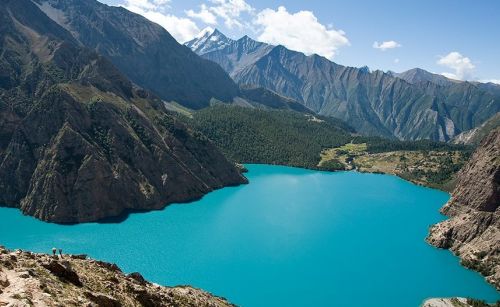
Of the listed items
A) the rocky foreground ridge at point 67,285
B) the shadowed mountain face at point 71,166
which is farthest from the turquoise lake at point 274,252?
the rocky foreground ridge at point 67,285

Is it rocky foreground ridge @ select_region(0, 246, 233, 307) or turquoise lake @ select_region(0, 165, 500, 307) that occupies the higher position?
rocky foreground ridge @ select_region(0, 246, 233, 307)


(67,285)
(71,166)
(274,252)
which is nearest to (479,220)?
(274,252)

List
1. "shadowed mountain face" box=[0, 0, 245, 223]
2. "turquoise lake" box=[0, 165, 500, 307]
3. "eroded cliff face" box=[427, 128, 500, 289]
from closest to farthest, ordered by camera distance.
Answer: "turquoise lake" box=[0, 165, 500, 307]
"eroded cliff face" box=[427, 128, 500, 289]
"shadowed mountain face" box=[0, 0, 245, 223]

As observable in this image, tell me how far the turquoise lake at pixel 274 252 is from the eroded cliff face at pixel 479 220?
13.8 feet

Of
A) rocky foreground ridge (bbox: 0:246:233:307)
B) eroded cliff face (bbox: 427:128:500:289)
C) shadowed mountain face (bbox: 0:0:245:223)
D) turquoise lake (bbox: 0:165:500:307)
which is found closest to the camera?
rocky foreground ridge (bbox: 0:246:233:307)

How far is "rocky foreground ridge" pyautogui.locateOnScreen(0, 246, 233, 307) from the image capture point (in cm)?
3769

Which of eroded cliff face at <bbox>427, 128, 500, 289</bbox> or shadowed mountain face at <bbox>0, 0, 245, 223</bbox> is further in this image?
shadowed mountain face at <bbox>0, 0, 245, 223</bbox>

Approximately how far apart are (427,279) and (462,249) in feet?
86.2

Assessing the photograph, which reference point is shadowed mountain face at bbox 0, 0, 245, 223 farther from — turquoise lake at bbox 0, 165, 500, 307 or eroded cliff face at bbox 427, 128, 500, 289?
eroded cliff face at bbox 427, 128, 500, 289

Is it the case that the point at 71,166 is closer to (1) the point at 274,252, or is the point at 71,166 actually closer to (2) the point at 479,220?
(1) the point at 274,252

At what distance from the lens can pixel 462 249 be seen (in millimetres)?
144125

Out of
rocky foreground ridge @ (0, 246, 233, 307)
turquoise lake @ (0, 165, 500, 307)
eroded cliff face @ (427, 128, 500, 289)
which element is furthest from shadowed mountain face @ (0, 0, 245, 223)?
rocky foreground ridge @ (0, 246, 233, 307)

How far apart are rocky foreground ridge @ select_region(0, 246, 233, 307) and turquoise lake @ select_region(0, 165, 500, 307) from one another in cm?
5529

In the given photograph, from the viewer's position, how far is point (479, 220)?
487 ft
